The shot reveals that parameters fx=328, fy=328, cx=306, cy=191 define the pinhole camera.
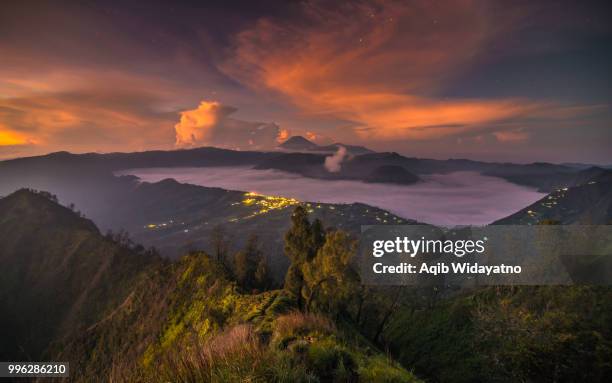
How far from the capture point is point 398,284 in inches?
2275

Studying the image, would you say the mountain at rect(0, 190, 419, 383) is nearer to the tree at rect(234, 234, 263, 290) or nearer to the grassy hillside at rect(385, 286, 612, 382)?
the grassy hillside at rect(385, 286, 612, 382)

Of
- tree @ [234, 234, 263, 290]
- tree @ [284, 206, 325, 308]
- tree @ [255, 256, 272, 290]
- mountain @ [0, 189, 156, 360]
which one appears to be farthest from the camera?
mountain @ [0, 189, 156, 360]

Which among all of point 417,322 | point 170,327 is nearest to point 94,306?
point 170,327

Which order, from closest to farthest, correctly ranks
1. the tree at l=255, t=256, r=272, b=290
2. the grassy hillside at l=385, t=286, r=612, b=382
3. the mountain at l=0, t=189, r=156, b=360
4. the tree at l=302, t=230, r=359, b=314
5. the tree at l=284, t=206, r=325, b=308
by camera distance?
Answer: the grassy hillside at l=385, t=286, r=612, b=382 < the tree at l=302, t=230, r=359, b=314 < the tree at l=284, t=206, r=325, b=308 < the tree at l=255, t=256, r=272, b=290 < the mountain at l=0, t=189, r=156, b=360

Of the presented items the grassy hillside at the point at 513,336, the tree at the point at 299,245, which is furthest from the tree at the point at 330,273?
the grassy hillside at the point at 513,336

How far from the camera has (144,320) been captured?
2480 inches

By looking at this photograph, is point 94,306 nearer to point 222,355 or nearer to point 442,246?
point 442,246

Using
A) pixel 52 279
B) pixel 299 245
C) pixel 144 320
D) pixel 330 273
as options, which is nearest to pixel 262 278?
pixel 144 320

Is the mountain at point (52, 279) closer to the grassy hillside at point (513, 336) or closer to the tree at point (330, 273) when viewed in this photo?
the grassy hillside at point (513, 336)

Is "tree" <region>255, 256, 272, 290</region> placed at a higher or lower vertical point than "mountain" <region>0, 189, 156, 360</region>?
higher

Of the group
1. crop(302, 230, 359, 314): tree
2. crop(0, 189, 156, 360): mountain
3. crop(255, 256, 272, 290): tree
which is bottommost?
crop(0, 189, 156, 360): mountain

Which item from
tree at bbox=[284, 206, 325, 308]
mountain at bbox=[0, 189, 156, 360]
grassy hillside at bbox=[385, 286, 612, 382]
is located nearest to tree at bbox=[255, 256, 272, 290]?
A: grassy hillside at bbox=[385, 286, 612, 382]

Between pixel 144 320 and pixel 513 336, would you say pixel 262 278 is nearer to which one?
pixel 144 320

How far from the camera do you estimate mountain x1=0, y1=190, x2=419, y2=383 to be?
20.7 feet
